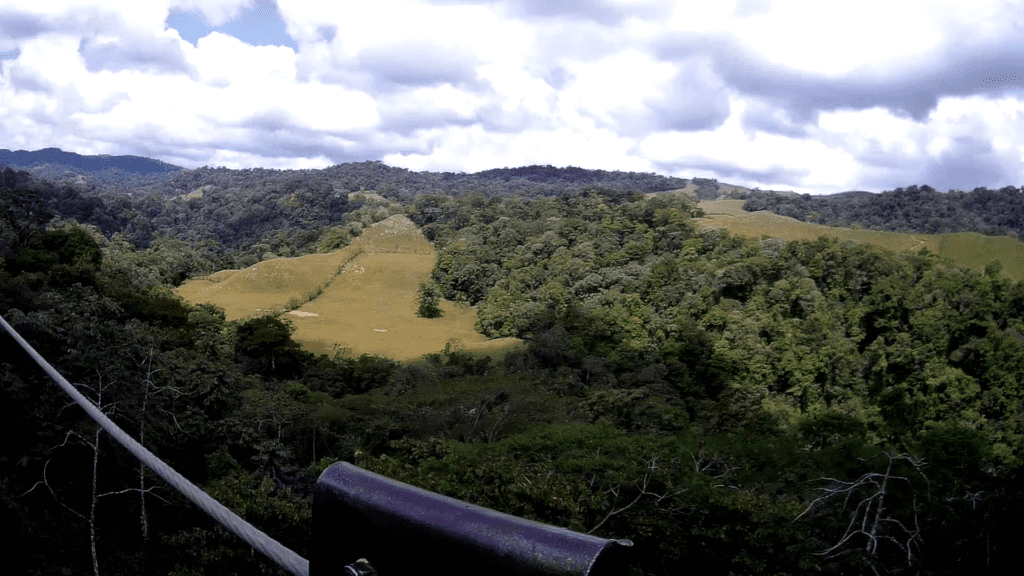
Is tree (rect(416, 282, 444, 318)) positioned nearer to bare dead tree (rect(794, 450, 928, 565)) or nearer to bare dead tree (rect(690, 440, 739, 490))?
bare dead tree (rect(690, 440, 739, 490))

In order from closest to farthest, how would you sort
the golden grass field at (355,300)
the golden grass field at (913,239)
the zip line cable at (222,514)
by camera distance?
the zip line cable at (222,514) < the golden grass field at (355,300) < the golden grass field at (913,239)

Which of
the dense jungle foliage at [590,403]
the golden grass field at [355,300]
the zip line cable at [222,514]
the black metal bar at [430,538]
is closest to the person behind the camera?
the black metal bar at [430,538]

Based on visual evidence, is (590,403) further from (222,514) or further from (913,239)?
(913,239)

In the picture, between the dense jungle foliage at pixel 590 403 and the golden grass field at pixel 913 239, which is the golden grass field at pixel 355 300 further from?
the golden grass field at pixel 913 239

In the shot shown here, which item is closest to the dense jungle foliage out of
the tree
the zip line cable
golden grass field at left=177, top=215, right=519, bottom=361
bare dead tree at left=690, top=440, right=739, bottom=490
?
bare dead tree at left=690, top=440, right=739, bottom=490

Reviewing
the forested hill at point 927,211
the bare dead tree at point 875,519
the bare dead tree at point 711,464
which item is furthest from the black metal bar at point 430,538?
the forested hill at point 927,211

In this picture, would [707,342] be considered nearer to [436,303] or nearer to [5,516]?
[436,303]

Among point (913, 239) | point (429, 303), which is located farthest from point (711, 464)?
point (913, 239)
